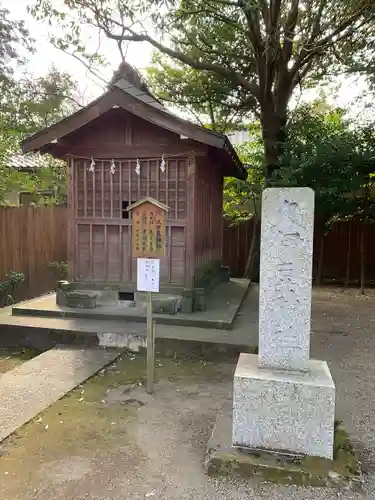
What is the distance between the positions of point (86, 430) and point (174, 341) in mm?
2459

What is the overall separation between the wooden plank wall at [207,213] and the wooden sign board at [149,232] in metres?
2.88

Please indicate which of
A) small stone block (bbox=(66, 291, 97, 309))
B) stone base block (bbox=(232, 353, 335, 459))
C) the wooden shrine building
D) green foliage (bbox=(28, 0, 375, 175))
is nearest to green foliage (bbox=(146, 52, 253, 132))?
green foliage (bbox=(28, 0, 375, 175))

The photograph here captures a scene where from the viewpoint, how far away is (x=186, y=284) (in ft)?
25.6

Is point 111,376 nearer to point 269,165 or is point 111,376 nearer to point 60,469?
point 60,469

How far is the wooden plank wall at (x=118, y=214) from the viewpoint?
309 inches

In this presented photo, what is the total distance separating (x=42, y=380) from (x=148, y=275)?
1834 millimetres

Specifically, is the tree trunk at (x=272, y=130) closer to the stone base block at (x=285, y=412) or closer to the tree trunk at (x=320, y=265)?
the tree trunk at (x=320, y=265)

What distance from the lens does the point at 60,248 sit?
462 inches

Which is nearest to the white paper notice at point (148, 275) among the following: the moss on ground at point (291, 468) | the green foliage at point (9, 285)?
the moss on ground at point (291, 468)

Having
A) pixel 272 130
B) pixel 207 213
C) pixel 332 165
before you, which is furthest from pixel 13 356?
pixel 272 130

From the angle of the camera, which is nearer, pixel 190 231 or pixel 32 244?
pixel 190 231

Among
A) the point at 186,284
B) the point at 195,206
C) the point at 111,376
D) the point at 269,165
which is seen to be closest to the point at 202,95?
the point at 269,165

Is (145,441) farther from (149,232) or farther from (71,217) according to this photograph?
(71,217)

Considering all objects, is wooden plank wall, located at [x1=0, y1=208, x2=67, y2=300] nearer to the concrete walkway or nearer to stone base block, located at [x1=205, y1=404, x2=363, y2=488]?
the concrete walkway
